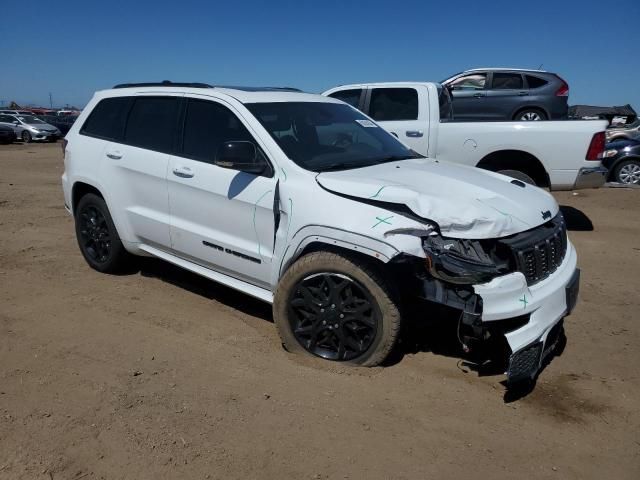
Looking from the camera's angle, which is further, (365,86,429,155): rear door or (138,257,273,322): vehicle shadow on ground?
(365,86,429,155): rear door

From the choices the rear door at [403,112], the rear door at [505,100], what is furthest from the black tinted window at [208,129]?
the rear door at [505,100]

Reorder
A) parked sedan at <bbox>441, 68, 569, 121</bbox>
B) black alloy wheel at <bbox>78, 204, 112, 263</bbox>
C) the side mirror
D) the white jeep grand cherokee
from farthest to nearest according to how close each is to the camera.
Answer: parked sedan at <bbox>441, 68, 569, 121</bbox> → black alloy wheel at <bbox>78, 204, 112, 263</bbox> → the side mirror → the white jeep grand cherokee

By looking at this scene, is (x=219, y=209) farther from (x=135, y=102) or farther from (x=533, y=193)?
(x=533, y=193)

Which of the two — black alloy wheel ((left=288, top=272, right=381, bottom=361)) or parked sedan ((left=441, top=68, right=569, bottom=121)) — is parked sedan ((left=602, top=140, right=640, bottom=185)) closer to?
parked sedan ((left=441, top=68, right=569, bottom=121))

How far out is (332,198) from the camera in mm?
3551

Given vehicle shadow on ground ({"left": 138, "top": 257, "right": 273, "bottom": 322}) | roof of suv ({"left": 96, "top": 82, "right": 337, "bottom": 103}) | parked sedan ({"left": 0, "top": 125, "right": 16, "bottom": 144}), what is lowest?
parked sedan ({"left": 0, "top": 125, "right": 16, "bottom": 144})

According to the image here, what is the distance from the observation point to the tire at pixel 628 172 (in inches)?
460

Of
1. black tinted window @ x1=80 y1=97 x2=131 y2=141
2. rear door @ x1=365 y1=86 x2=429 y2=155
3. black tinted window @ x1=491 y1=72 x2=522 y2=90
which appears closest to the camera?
black tinted window @ x1=80 y1=97 x2=131 y2=141

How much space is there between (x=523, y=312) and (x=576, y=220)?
623cm

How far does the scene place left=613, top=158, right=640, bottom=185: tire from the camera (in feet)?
38.3

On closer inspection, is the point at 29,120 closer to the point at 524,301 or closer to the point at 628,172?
the point at 628,172

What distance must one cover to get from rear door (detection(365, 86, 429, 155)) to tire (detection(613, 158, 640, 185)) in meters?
5.78

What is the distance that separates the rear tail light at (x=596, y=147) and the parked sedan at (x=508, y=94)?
3794 millimetres

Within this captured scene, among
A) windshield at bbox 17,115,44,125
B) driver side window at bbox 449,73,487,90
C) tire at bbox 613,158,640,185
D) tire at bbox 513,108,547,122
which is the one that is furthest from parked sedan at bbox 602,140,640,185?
windshield at bbox 17,115,44,125
